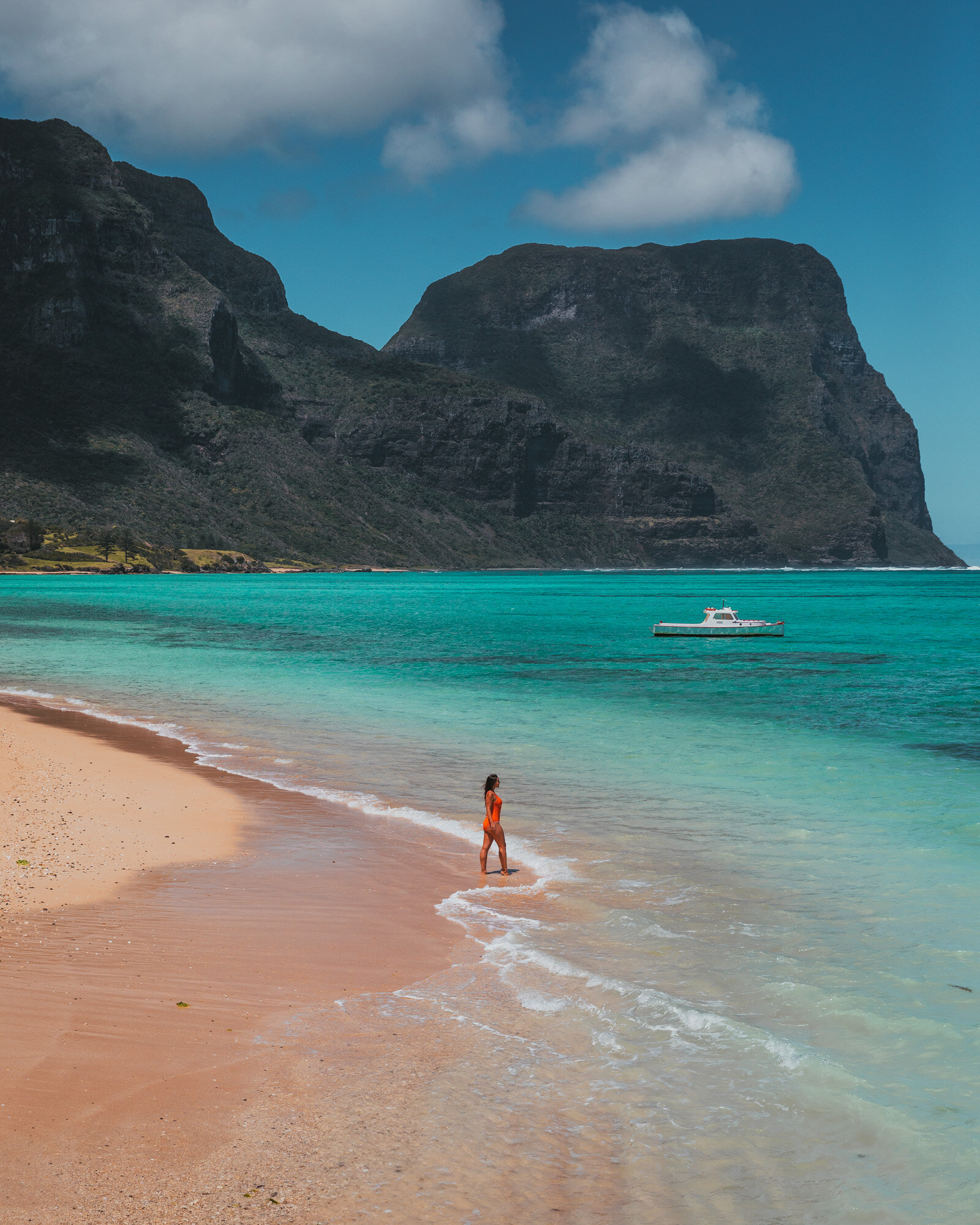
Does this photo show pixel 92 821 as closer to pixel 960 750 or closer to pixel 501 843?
pixel 501 843

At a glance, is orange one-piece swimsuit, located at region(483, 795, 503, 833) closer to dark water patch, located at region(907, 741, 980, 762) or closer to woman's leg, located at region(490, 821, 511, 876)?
woman's leg, located at region(490, 821, 511, 876)

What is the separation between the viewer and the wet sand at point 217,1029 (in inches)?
221

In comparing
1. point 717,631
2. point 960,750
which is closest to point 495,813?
point 960,750

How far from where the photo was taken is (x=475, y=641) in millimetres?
60562

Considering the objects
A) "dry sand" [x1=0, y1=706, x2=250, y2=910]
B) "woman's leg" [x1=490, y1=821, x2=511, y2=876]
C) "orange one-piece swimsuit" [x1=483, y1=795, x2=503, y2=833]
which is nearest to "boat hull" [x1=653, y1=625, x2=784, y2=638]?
"dry sand" [x1=0, y1=706, x2=250, y2=910]

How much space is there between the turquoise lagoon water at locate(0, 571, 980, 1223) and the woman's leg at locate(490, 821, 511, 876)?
1.60ft

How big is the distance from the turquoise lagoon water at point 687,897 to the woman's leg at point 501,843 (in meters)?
0.49

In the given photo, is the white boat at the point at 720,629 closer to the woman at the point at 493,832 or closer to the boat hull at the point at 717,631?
the boat hull at the point at 717,631

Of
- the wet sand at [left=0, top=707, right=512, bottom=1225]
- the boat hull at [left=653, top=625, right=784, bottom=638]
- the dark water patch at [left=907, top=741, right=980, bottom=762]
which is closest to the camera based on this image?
the wet sand at [left=0, top=707, right=512, bottom=1225]

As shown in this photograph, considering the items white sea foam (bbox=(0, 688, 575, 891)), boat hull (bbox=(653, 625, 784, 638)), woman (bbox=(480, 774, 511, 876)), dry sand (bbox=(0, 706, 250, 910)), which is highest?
boat hull (bbox=(653, 625, 784, 638))

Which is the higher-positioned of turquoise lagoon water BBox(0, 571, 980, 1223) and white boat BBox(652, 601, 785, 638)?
white boat BBox(652, 601, 785, 638)

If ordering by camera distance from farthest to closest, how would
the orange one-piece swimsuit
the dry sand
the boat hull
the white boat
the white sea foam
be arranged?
the boat hull, the white boat, the white sea foam, the orange one-piece swimsuit, the dry sand

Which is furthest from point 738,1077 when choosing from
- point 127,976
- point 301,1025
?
point 127,976

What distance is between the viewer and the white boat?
61.5 meters
